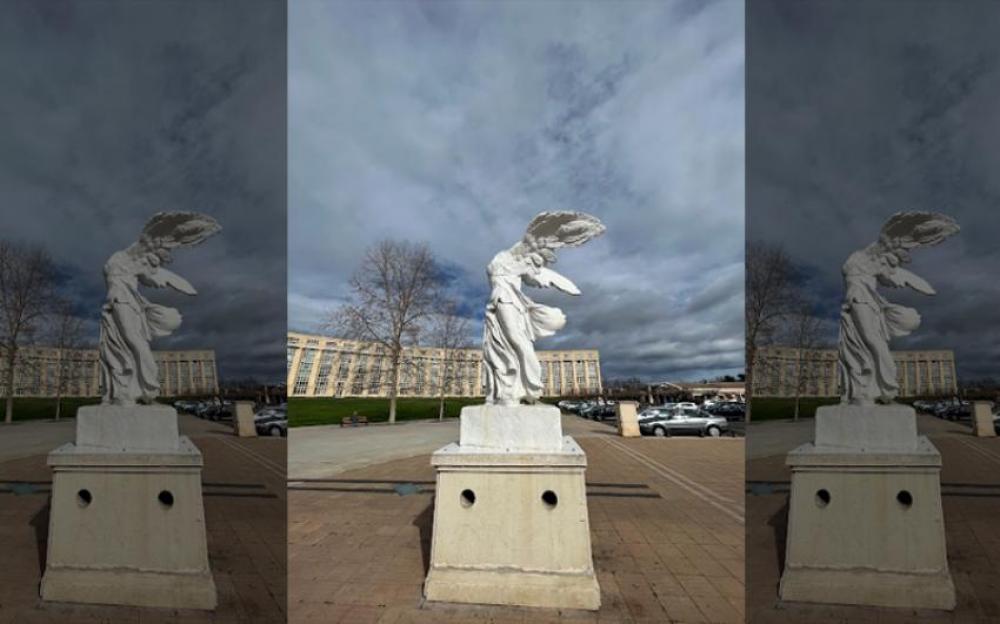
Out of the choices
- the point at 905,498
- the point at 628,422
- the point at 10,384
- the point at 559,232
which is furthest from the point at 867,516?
the point at 628,422

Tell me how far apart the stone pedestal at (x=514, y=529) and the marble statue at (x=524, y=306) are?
0.52m

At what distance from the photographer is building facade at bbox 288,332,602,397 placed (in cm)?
2792

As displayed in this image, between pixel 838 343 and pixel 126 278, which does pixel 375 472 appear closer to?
pixel 126 278

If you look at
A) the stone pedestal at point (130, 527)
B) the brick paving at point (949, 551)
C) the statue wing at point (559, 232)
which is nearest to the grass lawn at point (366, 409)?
the brick paving at point (949, 551)

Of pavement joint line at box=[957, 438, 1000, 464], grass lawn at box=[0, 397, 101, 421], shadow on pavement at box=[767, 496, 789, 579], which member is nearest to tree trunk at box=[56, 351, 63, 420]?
grass lawn at box=[0, 397, 101, 421]

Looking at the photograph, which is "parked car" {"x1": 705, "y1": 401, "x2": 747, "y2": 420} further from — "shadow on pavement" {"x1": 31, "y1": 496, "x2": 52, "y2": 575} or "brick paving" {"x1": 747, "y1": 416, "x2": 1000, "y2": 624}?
"shadow on pavement" {"x1": 31, "y1": 496, "x2": 52, "y2": 575}

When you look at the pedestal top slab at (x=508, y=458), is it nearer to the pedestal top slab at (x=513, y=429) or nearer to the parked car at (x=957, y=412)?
the pedestal top slab at (x=513, y=429)

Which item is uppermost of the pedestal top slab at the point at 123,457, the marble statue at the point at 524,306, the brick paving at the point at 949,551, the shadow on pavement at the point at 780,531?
the marble statue at the point at 524,306

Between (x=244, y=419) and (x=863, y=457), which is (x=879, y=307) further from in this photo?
(x=244, y=419)

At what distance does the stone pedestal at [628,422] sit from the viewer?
2005cm

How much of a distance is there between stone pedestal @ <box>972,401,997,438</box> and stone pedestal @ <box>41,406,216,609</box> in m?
13.7

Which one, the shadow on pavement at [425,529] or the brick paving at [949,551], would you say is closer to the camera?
the brick paving at [949,551]

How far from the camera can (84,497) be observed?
458cm

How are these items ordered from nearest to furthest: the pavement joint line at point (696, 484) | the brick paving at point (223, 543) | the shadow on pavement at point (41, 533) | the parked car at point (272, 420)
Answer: the parked car at point (272, 420) → the brick paving at point (223, 543) → the shadow on pavement at point (41, 533) → the pavement joint line at point (696, 484)
